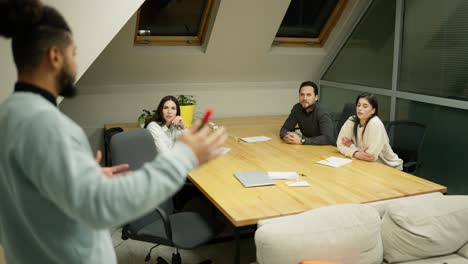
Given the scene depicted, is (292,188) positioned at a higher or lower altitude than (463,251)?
higher

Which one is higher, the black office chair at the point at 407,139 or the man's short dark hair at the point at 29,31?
the man's short dark hair at the point at 29,31

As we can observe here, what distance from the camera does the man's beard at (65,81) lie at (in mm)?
1041

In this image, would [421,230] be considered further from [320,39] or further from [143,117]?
[320,39]

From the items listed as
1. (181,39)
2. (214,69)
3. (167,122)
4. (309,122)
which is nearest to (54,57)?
Result: (167,122)

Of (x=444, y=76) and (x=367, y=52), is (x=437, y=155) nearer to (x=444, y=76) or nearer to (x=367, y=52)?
(x=444, y=76)

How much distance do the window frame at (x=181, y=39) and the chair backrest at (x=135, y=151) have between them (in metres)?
2.01

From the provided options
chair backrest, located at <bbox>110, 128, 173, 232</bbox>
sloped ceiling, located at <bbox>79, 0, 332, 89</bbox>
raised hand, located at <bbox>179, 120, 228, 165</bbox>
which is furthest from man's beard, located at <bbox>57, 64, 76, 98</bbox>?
sloped ceiling, located at <bbox>79, 0, 332, 89</bbox>

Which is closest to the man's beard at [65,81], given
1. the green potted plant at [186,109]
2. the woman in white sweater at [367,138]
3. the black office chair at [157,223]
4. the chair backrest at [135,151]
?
the black office chair at [157,223]

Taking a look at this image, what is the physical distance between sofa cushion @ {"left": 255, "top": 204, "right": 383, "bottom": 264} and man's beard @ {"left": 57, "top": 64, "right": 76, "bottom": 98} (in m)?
1.20

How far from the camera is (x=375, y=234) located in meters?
2.18

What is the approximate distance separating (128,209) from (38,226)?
0.94 feet

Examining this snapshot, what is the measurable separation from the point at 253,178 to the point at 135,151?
81 cm

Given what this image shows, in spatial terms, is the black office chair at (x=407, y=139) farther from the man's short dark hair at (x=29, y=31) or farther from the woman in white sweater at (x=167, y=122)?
the man's short dark hair at (x=29, y=31)

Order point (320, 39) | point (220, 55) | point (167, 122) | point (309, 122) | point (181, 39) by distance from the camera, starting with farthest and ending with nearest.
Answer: point (320, 39), point (220, 55), point (181, 39), point (309, 122), point (167, 122)
